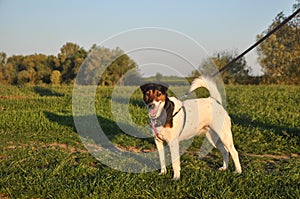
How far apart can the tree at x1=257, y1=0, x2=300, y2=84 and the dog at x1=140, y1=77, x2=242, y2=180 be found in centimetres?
3923

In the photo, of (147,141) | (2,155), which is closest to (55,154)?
(2,155)

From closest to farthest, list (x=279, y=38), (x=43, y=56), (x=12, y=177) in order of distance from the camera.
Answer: (x=12, y=177), (x=279, y=38), (x=43, y=56)

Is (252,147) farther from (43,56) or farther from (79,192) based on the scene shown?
(43,56)

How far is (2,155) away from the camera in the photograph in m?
7.28

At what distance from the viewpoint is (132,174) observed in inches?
217

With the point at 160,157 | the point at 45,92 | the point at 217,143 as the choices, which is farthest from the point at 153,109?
the point at 45,92

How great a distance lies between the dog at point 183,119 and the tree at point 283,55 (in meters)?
39.2

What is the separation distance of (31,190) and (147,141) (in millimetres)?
4061

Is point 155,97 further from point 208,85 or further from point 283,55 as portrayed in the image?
point 283,55

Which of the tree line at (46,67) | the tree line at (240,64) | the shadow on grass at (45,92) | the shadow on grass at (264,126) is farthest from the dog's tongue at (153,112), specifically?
the tree line at (46,67)

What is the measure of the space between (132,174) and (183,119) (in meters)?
1.14

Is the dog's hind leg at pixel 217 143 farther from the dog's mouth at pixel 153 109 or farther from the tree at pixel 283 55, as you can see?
the tree at pixel 283 55

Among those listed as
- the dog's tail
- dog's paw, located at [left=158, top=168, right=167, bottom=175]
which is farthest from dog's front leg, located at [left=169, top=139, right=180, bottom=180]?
the dog's tail

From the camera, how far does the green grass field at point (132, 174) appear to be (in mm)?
4727
